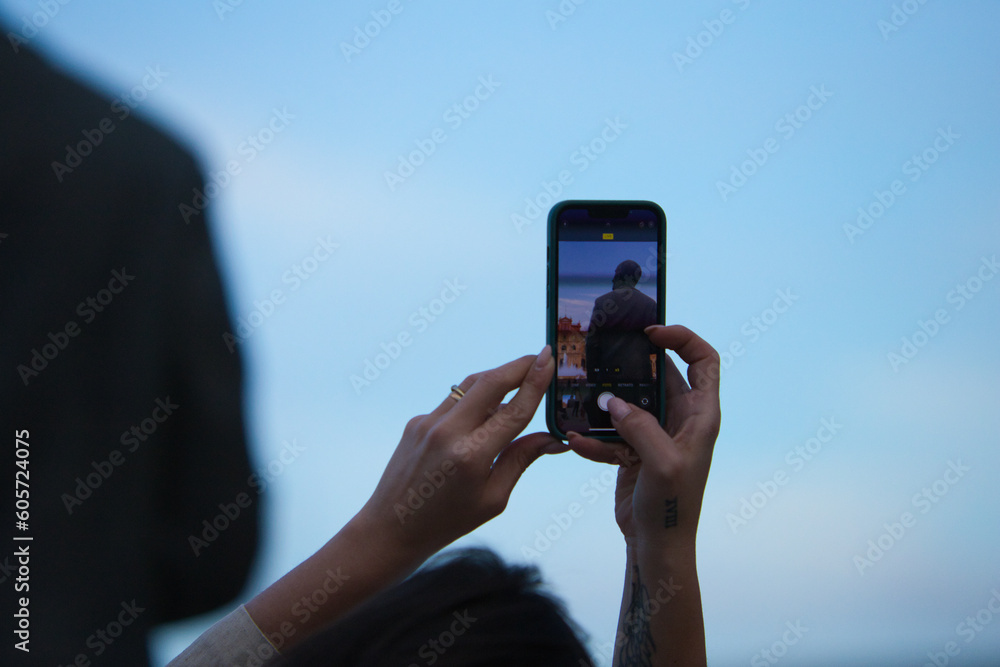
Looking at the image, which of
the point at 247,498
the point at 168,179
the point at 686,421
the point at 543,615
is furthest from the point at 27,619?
the point at 686,421

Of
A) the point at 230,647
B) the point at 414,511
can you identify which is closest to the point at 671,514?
the point at 414,511

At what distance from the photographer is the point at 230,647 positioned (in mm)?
585

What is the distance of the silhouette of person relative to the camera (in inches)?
34.0

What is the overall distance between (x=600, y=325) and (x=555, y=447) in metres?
0.17

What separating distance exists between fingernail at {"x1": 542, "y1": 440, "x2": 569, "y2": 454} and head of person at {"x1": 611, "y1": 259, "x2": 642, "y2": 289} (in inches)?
8.6

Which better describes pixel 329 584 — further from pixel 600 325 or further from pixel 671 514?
pixel 600 325

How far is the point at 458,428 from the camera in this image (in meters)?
0.65

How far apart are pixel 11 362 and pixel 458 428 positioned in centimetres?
52

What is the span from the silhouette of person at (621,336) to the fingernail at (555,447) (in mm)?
114

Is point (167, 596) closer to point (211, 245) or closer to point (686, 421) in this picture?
point (211, 245)

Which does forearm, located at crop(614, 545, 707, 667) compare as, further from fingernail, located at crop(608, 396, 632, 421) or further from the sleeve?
the sleeve

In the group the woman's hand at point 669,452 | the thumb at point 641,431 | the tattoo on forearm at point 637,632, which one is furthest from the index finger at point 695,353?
the tattoo on forearm at point 637,632

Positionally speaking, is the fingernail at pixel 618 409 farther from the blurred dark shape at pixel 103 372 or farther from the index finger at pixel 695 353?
the blurred dark shape at pixel 103 372

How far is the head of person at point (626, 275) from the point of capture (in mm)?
872
